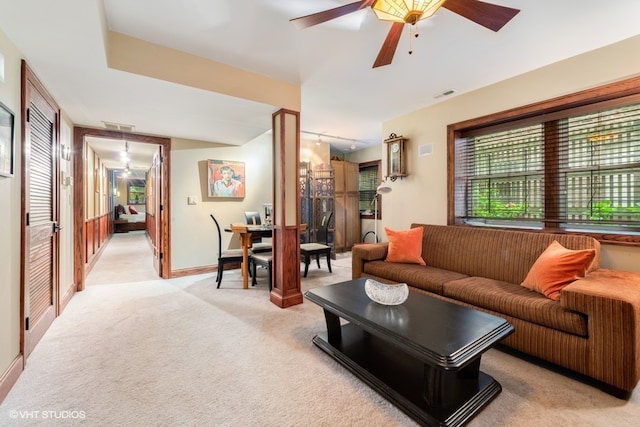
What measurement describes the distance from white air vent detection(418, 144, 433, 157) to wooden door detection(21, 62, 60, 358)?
Result: 3.93 metres

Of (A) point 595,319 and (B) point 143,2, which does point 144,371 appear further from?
(A) point 595,319

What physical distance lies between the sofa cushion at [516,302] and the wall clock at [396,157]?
1832mm

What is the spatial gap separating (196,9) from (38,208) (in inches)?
82.5

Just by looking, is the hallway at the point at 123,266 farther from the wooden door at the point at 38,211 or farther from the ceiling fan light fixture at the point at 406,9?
the ceiling fan light fixture at the point at 406,9

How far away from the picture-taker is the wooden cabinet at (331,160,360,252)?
613 centimetres

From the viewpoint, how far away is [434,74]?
2.83 metres

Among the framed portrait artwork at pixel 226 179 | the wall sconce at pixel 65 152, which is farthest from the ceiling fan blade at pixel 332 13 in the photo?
the framed portrait artwork at pixel 226 179

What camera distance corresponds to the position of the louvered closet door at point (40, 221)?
2090mm

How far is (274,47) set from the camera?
239cm

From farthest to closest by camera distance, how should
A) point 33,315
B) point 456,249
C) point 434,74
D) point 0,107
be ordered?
point 456,249
point 434,74
point 33,315
point 0,107

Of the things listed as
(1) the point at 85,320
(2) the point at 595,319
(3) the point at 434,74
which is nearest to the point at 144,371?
(1) the point at 85,320

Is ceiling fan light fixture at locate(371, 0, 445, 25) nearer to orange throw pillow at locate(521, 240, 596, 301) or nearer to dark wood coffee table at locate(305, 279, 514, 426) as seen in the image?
dark wood coffee table at locate(305, 279, 514, 426)

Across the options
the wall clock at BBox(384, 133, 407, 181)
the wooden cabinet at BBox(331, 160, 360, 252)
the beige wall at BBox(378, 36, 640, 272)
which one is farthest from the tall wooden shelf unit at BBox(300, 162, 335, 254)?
the wall clock at BBox(384, 133, 407, 181)

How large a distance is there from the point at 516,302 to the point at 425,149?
229cm
